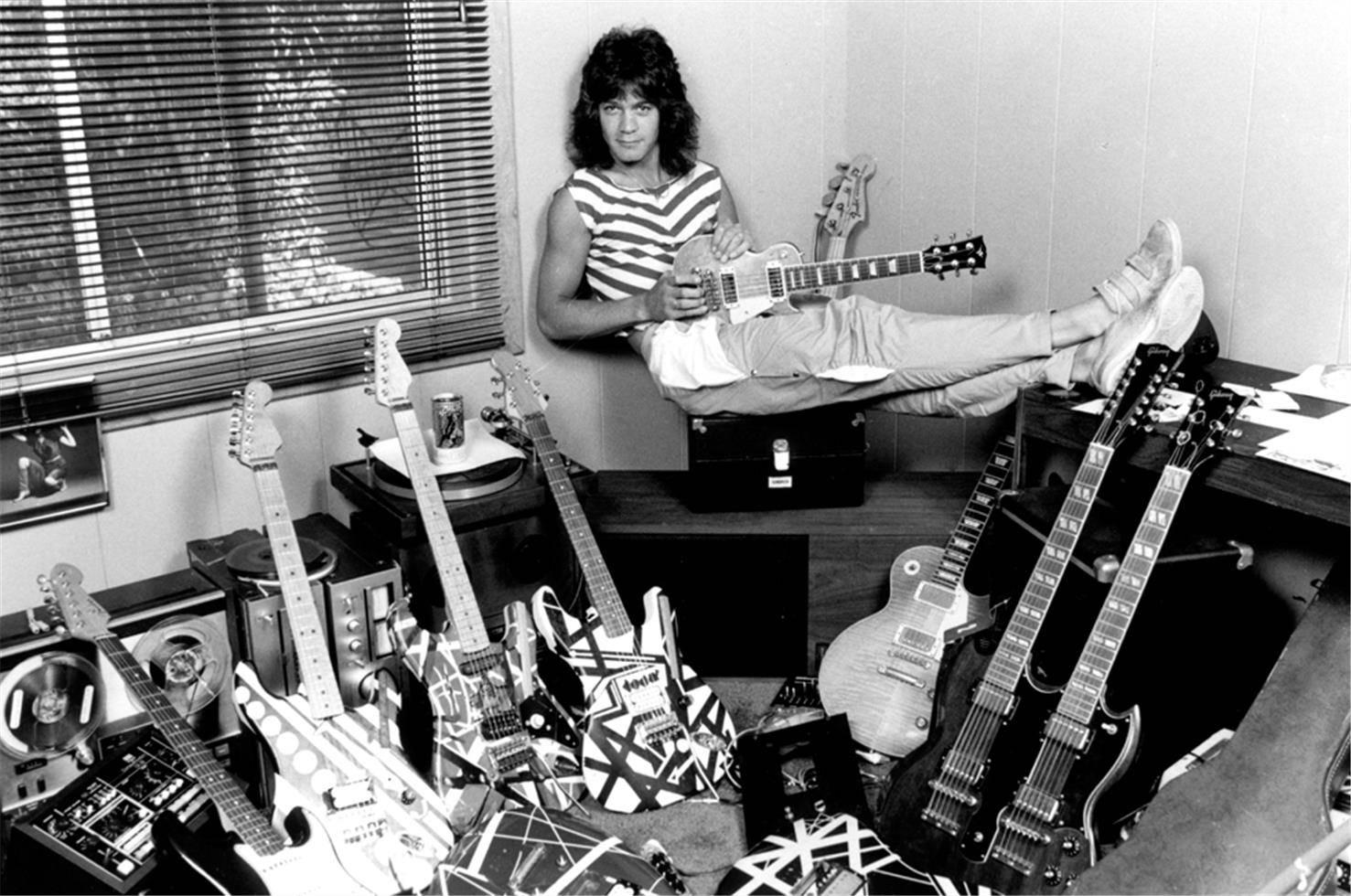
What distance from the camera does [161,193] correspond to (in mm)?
2395

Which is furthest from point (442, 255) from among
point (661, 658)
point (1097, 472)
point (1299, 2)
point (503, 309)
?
point (1299, 2)

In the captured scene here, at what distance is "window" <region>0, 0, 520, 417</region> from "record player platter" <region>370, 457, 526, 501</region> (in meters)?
0.34

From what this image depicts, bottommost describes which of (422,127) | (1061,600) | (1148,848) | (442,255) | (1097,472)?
(1148,848)

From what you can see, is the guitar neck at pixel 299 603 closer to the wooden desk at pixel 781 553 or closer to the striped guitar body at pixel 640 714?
the striped guitar body at pixel 640 714

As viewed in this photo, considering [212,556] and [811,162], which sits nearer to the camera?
[212,556]

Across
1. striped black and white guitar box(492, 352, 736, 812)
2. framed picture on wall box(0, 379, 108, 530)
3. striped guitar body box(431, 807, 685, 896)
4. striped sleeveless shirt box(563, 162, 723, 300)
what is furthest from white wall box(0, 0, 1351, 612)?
striped guitar body box(431, 807, 685, 896)

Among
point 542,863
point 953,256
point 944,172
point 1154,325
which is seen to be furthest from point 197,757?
point 944,172

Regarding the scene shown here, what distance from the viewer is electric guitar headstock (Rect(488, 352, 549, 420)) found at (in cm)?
252

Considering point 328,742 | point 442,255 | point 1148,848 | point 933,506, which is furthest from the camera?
point 442,255

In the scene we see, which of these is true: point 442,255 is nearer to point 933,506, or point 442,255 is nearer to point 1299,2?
point 933,506

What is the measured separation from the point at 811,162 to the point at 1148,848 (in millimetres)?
1932

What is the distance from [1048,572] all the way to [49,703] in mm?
1562

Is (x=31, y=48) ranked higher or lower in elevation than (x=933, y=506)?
higher

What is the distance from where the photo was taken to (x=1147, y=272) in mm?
2193
